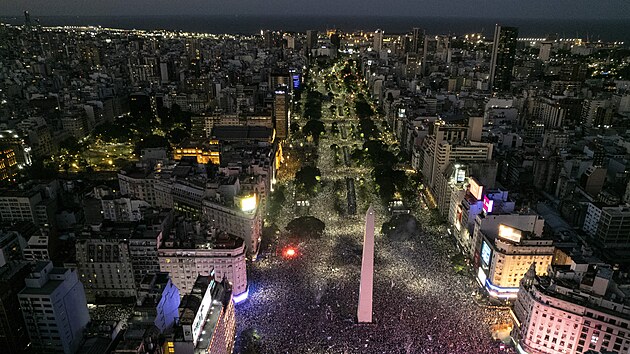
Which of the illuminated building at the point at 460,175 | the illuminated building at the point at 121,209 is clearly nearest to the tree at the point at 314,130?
the illuminated building at the point at 460,175

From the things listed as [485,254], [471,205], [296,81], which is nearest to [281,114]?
[296,81]

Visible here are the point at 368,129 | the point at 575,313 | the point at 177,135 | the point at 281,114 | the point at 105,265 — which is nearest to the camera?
the point at 575,313

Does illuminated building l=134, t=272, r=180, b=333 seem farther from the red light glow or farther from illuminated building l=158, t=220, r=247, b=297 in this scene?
the red light glow

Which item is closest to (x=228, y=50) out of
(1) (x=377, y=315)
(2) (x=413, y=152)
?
(2) (x=413, y=152)

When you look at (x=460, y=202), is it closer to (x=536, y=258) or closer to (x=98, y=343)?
(x=536, y=258)

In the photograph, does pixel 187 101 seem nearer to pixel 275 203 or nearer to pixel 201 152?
pixel 201 152

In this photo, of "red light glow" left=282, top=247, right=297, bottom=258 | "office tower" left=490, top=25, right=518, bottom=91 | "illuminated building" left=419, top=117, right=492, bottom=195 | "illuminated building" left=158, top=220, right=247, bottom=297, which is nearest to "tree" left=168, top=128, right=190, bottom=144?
"red light glow" left=282, top=247, right=297, bottom=258
